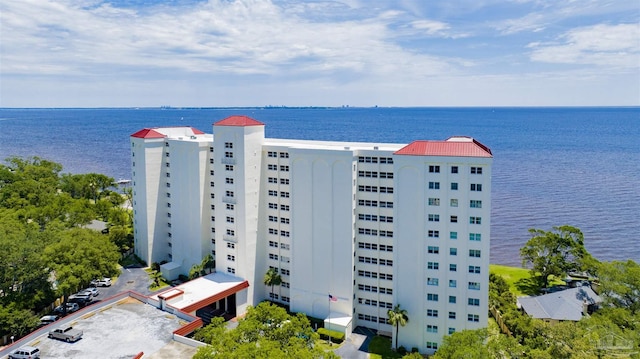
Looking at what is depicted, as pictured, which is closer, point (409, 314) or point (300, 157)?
point (409, 314)

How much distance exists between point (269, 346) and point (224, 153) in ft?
105

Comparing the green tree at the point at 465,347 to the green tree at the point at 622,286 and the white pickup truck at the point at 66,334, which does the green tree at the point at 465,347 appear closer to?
the green tree at the point at 622,286

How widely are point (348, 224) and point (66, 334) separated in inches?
1205

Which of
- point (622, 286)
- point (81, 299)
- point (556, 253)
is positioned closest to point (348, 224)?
point (622, 286)

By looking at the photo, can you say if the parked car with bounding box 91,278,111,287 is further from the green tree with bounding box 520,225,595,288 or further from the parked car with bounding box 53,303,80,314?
the green tree with bounding box 520,225,595,288

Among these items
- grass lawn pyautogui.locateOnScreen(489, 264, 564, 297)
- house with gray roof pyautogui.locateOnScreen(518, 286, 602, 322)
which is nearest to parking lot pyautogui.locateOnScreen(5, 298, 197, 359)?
house with gray roof pyautogui.locateOnScreen(518, 286, 602, 322)

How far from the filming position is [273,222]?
61781mm

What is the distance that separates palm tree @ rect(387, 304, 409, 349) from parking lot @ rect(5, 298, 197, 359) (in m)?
20.6

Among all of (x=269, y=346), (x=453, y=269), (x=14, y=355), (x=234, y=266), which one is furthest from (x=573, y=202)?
(x=14, y=355)

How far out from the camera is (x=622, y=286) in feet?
171

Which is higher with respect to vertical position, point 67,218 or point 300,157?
point 300,157

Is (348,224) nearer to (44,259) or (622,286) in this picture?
(622,286)

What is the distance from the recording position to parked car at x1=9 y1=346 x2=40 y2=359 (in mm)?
40906

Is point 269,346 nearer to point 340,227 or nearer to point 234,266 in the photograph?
point 340,227
